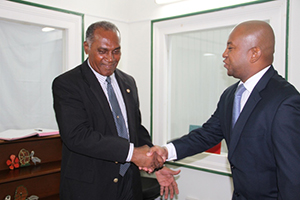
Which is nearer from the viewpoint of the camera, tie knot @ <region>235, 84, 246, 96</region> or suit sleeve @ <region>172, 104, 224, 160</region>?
tie knot @ <region>235, 84, 246, 96</region>

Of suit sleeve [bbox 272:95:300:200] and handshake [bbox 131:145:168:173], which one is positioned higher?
suit sleeve [bbox 272:95:300:200]

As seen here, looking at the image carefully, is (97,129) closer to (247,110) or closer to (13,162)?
(247,110)

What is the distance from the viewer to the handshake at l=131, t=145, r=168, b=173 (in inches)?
74.5

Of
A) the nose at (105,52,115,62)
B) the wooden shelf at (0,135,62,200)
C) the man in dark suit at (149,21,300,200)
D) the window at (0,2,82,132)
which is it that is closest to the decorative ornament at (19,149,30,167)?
the wooden shelf at (0,135,62,200)

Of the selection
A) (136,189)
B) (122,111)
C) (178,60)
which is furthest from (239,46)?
(178,60)

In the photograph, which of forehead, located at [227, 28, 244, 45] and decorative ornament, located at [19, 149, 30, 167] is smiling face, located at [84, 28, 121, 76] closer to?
forehead, located at [227, 28, 244, 45]

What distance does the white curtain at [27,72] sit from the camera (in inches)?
110

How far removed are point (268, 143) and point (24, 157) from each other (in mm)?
2146

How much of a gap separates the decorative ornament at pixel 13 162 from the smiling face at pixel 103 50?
1.27m

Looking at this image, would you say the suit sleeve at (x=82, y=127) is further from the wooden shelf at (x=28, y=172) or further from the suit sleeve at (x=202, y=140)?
the wooden shelf at (x=28, y=172)

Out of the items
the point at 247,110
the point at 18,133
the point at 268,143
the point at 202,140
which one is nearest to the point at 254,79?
the point at 247,110

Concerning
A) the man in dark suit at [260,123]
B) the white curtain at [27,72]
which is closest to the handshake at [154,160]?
the man in dark suit at [260,123]

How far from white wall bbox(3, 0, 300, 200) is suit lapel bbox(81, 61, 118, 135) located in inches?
59.3

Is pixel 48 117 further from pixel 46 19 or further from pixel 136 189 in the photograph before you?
pixel 136 189
